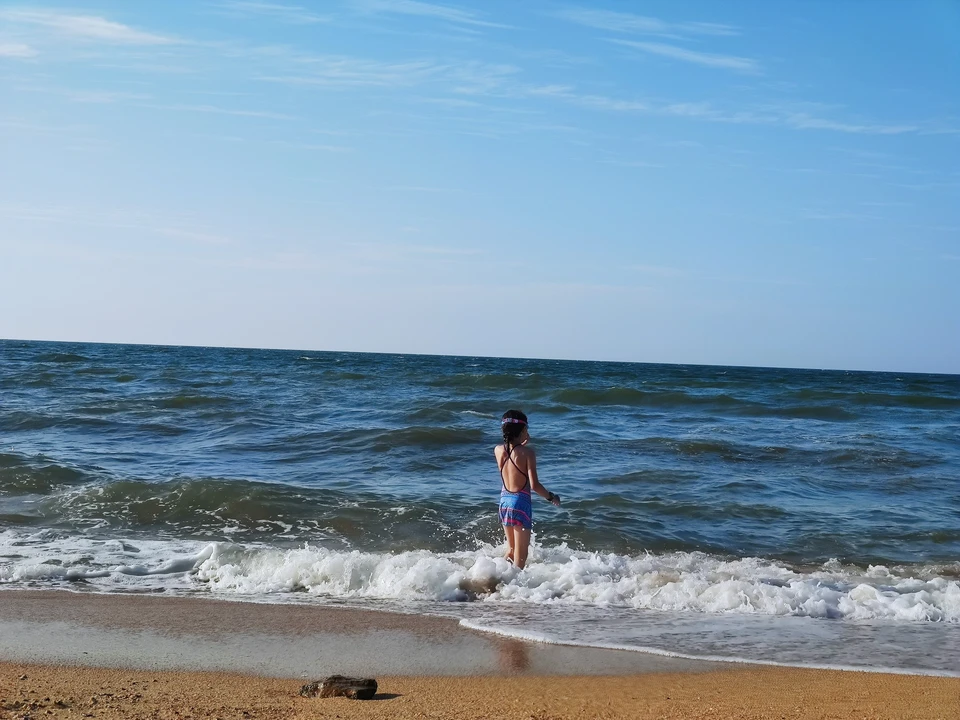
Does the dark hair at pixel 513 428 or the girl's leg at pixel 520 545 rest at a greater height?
the dark hair at pixel 513 428

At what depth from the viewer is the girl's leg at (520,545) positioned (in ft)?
24.8

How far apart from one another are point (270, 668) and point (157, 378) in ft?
76.9

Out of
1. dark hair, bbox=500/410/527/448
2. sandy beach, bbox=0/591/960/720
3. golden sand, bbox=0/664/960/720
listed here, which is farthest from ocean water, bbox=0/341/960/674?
dark hair, bbox=500/410/527/448

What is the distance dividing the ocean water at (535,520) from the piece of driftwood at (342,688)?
171cm

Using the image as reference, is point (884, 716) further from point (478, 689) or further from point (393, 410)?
point (393, 410)

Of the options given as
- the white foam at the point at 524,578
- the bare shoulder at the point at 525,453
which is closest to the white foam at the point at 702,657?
the white foam at the point at 524,578

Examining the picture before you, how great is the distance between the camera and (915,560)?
28.8 feet

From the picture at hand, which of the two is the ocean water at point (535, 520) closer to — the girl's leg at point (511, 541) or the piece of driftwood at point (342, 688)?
the girl's leg at point (511, 541)

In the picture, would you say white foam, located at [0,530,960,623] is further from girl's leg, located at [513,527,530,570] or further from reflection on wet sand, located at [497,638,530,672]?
reflection on wet sand, located at [497,638,530,672]

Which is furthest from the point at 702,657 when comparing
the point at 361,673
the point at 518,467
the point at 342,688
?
the point at 518,467

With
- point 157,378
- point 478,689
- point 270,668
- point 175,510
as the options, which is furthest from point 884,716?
point 157,378

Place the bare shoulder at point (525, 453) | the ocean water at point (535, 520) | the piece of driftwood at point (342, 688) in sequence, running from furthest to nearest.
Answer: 1. the bare shoulder at point (525, 453)
2. the ocean water at point (535, 520)
3. the piece of driftwood at point (342, 688)

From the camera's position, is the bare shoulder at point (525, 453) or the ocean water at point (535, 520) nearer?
the ocean water at point (535, 520)

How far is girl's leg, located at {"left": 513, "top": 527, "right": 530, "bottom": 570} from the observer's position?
7.57 meters
